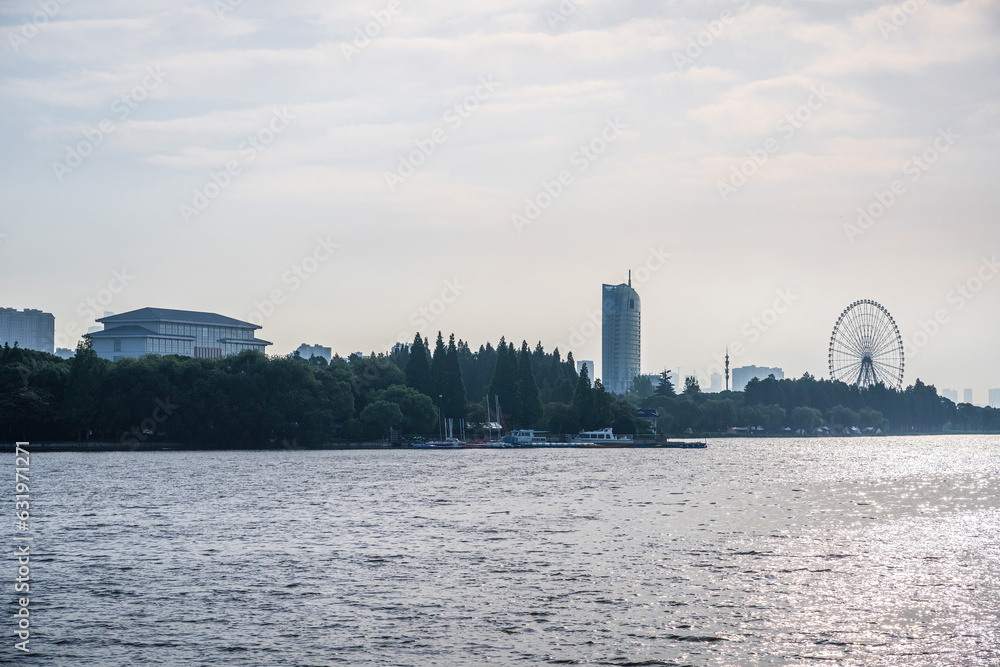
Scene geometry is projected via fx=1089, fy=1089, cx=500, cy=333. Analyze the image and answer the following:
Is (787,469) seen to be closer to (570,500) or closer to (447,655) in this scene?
(570,500)

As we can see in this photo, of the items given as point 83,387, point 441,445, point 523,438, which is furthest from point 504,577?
point 523,438

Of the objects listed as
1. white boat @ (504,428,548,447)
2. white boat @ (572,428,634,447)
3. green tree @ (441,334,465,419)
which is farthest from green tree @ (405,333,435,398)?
white boat @ (572,428,634,447)

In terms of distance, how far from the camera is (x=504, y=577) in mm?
38688

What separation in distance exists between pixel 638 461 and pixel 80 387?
72.4 m

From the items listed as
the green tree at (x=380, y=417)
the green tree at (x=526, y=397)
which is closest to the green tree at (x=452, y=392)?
the green tree at (x=526, y=397)

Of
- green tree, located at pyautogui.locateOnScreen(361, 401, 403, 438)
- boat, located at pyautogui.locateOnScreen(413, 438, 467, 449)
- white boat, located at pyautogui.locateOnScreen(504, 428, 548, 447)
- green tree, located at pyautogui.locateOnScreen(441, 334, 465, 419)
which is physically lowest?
boat, located at pyautogui.locateOnScreen(413, 438, 467, 449)

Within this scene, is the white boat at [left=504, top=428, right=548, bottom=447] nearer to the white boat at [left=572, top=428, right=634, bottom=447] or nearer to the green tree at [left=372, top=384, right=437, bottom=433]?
the white boat at [left=572, top=428, right=634, bottom=447]

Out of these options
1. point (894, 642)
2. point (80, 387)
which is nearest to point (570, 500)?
point (894, 642)

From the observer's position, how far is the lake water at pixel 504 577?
28.0 m

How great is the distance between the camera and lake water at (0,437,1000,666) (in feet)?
92.0

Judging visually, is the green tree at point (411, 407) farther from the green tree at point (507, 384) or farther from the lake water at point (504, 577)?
the lake water at point (504, 577)

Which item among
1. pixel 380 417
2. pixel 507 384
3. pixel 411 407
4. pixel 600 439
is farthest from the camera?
pixel 600 439

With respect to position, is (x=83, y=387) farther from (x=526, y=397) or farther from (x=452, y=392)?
(x=526, y=397)

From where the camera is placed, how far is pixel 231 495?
7469 centimetres
